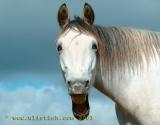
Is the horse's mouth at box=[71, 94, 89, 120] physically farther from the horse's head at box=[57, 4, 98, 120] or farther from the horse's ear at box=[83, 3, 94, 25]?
the horse's ear at box=[83, 3, 94, 25]

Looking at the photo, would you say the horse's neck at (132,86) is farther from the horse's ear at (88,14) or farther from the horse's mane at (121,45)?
the horse's ear at (88,14)

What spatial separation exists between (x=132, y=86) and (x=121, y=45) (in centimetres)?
69

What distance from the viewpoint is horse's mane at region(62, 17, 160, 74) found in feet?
24.3

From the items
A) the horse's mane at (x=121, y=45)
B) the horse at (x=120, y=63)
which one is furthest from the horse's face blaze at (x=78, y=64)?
the horse's mane at (x=121, y=45)

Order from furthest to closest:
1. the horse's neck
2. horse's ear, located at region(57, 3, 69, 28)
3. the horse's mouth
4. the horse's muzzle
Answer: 1. horse's ear, located at region(57, 3, 69, 28)
2. the horse's neck
3. the horse's mouth
4. the horse's muzzle

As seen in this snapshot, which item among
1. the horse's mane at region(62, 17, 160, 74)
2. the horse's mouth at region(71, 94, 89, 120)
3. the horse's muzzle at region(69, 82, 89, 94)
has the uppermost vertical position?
the horse's mane at region(62, 17, 160, 74)

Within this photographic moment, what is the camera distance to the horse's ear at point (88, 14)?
7423 mm

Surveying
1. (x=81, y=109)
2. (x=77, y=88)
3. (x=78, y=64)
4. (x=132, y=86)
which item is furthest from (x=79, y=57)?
(x=132, y=86)

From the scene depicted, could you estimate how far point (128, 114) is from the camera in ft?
24.9

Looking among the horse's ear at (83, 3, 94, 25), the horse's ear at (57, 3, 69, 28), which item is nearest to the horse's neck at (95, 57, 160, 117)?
the horse's ear at (83, 3, 94, 25)

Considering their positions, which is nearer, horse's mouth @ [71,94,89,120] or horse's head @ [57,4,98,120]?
horse's head @ [57,4,98,120]

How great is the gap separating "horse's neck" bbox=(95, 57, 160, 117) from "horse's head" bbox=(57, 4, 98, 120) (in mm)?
491

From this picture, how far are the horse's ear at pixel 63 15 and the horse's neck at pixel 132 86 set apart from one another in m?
0.98

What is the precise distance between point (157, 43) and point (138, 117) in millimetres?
1269
